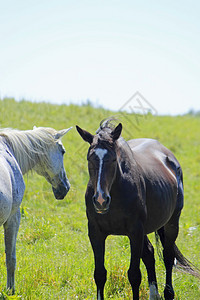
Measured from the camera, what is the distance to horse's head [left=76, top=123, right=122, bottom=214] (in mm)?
3285

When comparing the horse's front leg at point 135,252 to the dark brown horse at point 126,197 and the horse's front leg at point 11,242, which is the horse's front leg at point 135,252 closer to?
the dark brown horse at point 126,197

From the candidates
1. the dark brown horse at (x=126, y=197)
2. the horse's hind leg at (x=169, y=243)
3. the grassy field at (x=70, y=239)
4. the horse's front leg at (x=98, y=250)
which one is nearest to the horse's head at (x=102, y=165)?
the dark brown horse at (x=126, y=197)

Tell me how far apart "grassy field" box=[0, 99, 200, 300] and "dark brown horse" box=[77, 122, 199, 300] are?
525 millimetres

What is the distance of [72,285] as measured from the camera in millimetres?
4691

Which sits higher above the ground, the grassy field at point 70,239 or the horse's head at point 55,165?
the horse's head at point 55,165

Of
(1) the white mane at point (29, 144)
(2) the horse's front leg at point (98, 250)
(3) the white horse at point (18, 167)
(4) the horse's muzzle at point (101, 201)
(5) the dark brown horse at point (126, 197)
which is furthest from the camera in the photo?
(1) the white mane at point (29, 144)

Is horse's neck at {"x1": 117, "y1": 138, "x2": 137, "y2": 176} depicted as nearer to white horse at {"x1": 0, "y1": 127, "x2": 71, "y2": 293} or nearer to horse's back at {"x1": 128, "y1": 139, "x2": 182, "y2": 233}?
horse's back at {"x1": 128, "y1": 139, "x2": 182, "y2": 233}

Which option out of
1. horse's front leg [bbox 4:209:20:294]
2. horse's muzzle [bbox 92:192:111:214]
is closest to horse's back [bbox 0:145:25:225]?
horse's front leg [bbox 4:209:20:294]

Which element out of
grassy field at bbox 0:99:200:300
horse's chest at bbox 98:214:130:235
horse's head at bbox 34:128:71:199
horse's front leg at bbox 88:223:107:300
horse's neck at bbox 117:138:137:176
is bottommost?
grassy field at bbox 0:99:200:300

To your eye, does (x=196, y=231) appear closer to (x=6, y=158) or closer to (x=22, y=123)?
(x=6, y=158)

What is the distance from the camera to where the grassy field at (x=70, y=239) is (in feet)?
15.1

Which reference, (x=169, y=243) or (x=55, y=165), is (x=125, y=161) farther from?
(x=169, y=243)

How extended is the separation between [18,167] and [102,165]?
1.15m

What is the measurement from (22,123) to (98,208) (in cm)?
906
